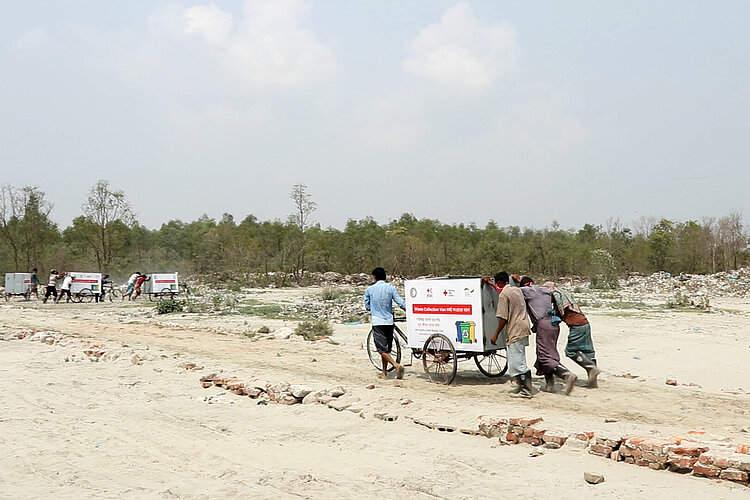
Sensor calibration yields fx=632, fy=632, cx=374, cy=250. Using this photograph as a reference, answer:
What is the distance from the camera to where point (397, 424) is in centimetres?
723

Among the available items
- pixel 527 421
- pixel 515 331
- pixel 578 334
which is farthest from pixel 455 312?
pixel 527 421

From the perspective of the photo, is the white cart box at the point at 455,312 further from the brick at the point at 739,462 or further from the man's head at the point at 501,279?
the brick at the point at 739,462

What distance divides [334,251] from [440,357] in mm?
49501

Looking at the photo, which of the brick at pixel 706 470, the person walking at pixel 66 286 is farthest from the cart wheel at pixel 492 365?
the person walking at pixel 66 286

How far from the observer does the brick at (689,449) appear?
5.20m

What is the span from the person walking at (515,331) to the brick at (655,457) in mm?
2819

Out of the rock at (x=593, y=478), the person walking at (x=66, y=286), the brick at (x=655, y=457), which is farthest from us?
the person walking at (x=66, y=286)

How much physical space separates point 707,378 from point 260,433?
23.3 feet

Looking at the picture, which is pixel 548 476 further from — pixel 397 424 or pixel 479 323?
pixel 479 323

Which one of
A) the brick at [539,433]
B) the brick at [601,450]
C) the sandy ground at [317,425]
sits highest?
the brick at [539,433]

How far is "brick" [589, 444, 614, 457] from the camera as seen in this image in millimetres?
5688

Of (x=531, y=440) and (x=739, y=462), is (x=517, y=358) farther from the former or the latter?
(x=739, y=462)

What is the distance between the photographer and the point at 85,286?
29766 millimetres

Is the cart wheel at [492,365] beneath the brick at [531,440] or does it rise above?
above
